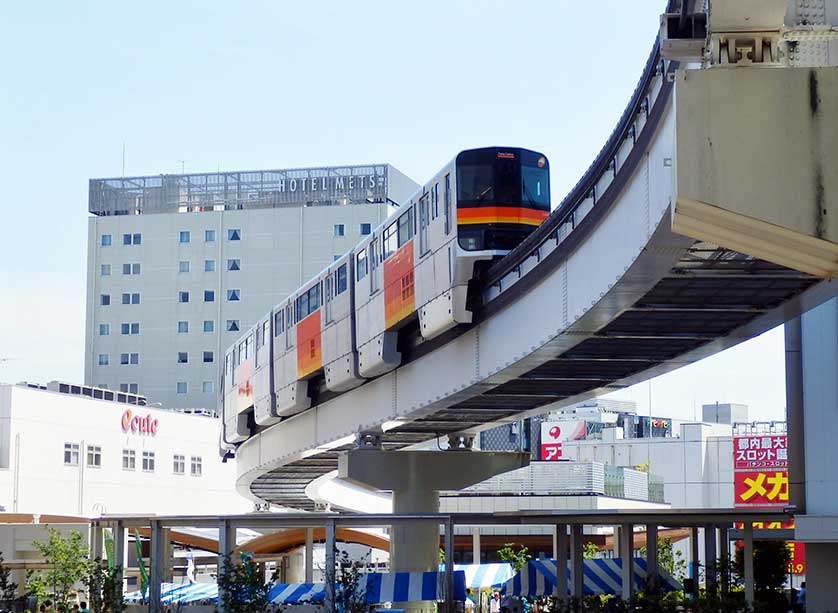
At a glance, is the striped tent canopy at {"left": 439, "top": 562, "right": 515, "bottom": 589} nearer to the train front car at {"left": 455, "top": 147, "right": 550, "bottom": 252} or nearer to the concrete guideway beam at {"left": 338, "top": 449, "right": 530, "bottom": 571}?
the concrete guideway beam at {"left": 338, "top": 449, "right": 530, "bottom": 571}

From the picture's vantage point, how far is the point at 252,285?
404ft

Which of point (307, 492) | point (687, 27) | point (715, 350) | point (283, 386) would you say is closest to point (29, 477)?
point (307, 492)

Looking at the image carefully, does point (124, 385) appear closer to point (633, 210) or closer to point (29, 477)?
point (29, 477)

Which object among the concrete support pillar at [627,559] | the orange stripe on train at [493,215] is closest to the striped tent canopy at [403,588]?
the concrete support pillar at [627,559]

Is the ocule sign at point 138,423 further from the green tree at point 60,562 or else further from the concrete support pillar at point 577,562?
the concrete support pillar at point 577,562

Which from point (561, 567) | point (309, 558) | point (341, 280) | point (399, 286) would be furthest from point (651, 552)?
point (399, 286)

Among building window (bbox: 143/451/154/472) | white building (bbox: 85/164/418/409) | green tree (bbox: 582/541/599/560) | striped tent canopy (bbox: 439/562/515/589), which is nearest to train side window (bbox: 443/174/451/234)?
striped tent canopy (bbox: 439/562/515/589)

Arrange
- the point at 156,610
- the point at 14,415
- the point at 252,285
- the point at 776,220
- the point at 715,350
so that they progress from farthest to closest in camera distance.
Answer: the point at 252,285, the point at 14,415, the point at 156,610, the point at 715,350, the point at 776,220

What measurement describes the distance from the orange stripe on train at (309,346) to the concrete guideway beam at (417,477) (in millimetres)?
2872

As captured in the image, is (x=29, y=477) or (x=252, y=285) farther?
(x=252, y=285)

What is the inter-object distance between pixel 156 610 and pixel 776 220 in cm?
3038

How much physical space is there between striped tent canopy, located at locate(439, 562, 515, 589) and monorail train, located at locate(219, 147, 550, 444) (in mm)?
9910

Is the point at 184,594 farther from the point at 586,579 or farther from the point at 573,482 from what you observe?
the point at 573,482

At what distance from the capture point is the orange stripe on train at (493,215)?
31000 mm
